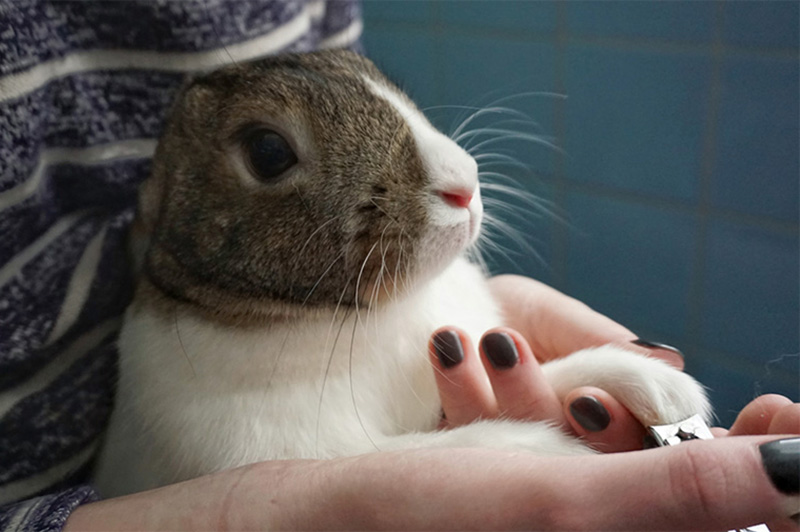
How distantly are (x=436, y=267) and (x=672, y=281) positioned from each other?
792mm

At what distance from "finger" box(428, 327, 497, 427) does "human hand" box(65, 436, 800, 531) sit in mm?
123

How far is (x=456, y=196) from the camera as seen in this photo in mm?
684

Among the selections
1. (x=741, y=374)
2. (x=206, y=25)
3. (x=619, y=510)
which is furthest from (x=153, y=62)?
(x=741, y=374)

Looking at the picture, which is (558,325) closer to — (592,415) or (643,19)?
(592,415)

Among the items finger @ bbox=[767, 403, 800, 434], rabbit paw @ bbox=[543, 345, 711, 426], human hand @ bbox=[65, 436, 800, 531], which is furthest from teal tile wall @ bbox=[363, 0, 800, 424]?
human hand @ bbox=[65, 436, 800, 531]

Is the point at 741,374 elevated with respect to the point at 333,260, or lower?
lower

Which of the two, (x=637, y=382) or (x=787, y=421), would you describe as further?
(x=637, y=382)

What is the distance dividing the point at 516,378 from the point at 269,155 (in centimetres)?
29

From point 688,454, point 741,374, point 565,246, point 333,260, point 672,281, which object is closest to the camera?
point 688,454

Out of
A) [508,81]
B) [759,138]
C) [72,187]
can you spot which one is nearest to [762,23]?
[759,138]

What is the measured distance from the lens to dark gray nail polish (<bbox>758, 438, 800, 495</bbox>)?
0.51 m

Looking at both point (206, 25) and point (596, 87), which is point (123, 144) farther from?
point (596, 87)

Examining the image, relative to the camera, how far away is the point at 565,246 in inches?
59.9

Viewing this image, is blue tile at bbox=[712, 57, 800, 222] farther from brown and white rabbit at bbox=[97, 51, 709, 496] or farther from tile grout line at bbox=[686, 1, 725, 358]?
brown and white rabbit at bbox=[97, 51, 709, 496]
